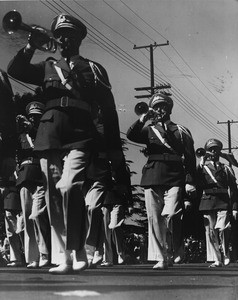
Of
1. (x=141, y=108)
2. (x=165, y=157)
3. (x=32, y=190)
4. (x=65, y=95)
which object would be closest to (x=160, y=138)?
(x=165, y=157)

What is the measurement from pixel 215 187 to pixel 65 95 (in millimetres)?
3627

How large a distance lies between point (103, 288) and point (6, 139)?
170cm

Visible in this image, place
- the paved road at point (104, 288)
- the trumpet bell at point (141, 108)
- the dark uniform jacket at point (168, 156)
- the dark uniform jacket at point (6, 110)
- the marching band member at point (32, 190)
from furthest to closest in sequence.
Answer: the dark uniform jacket at point (168, 156) → the trumpet bell at point (141, 108) → the marching band member at point (32, 190) → the dark uniform jacket at point (6, 110) → the paved road at point (104, 288)

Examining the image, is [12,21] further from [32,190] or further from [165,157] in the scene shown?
[165,157]

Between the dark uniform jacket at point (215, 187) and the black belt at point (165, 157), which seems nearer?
the black belt at point (165, 157)

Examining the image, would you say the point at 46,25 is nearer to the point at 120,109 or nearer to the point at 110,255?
the point at 120,109

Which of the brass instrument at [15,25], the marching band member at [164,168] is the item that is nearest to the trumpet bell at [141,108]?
the marching band member at [164,168]

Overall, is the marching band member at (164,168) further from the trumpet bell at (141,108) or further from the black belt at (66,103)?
the black belt at (66,103)

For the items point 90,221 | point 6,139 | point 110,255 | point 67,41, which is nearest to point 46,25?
point 67,41

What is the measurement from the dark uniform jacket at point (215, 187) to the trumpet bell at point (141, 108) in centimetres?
203

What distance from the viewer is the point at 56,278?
4078 mm

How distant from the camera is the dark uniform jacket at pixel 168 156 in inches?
247

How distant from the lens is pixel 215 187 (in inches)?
310

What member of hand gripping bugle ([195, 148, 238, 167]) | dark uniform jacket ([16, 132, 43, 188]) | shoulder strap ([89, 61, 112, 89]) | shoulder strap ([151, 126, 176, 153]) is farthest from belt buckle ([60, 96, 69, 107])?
hand gripping bugle ([195, 148, 238, 167])
